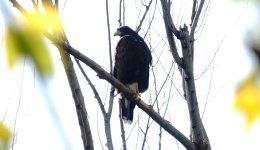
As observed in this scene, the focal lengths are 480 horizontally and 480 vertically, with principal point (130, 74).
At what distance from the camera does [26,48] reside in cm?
44

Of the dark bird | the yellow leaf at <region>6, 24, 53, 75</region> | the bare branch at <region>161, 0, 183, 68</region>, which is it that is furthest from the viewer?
the dark bird

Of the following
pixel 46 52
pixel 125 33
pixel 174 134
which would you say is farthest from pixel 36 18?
pixel 125 33

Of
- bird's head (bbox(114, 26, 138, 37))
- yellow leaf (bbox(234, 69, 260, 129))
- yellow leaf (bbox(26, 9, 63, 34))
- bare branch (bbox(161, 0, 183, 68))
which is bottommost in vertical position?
yellow leaf (bbox(234, 69, 260, 129))

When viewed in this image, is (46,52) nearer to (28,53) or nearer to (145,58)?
(28,53)

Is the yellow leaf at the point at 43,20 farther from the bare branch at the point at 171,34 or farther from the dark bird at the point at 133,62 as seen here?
the dark bird at the point at 133,62

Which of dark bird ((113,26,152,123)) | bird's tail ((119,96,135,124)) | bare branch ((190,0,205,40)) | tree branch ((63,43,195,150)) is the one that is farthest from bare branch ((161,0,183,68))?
dark bird ((113,26,152,123))

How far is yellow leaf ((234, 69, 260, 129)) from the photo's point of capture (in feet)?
1.56

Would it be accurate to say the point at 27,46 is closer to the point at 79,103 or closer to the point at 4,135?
the point at 4,135

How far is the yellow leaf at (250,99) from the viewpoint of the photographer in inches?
18.7

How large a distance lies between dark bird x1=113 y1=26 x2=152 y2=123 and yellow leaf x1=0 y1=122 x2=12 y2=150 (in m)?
4.38

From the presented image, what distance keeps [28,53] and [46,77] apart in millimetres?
27

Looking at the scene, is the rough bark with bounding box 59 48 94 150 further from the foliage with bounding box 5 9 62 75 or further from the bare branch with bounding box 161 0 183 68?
the foliage with bounding box 5 9 62 75

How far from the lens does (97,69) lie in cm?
237

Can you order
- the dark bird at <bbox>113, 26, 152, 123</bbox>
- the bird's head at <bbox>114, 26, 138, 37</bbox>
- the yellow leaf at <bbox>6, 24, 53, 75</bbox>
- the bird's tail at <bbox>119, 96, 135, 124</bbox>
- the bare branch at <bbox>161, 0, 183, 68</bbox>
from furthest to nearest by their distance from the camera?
the bird's head at <bbox>114, 26, 138, 37</bbox> → the dark bird at <bbox>113, 26, 152, 123</bbox> → the bird's tail at <bbox>119, 96, 135, 124</bbox> → the bare branch at <bbox>161, 0, 183, 68</bbox> → the yellow leaf at <bbox>6, 24, 53, 75</bbox>
